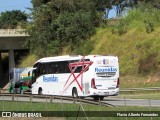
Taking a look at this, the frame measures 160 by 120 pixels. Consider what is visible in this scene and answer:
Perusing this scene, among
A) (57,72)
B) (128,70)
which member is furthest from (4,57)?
(57,72)

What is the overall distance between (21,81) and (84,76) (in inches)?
783

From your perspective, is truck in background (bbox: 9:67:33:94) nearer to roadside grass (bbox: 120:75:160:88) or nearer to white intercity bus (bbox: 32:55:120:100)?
roadside grass (bbox: 120:75:160:88)

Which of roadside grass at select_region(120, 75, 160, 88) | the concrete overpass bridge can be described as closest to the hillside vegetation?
roadside grass at select_region(120, 75, 160, 88)

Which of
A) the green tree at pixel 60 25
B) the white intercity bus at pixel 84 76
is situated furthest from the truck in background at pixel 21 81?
the white intercity bus at pixel 84 76

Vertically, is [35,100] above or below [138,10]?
below

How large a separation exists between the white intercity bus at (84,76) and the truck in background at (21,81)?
35.6ft

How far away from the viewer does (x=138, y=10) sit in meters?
58.2

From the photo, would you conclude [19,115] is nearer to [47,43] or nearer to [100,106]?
[100,106]

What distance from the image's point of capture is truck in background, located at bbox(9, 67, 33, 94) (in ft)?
163

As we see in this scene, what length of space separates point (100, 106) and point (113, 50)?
3260 centimetres

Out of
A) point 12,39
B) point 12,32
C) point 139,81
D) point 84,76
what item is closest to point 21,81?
point 139,81

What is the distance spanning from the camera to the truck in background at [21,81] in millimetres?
49750

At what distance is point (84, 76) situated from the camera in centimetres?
3381

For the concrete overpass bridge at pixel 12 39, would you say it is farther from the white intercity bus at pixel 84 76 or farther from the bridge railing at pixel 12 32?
the white intercity bus at pixel 84 76
